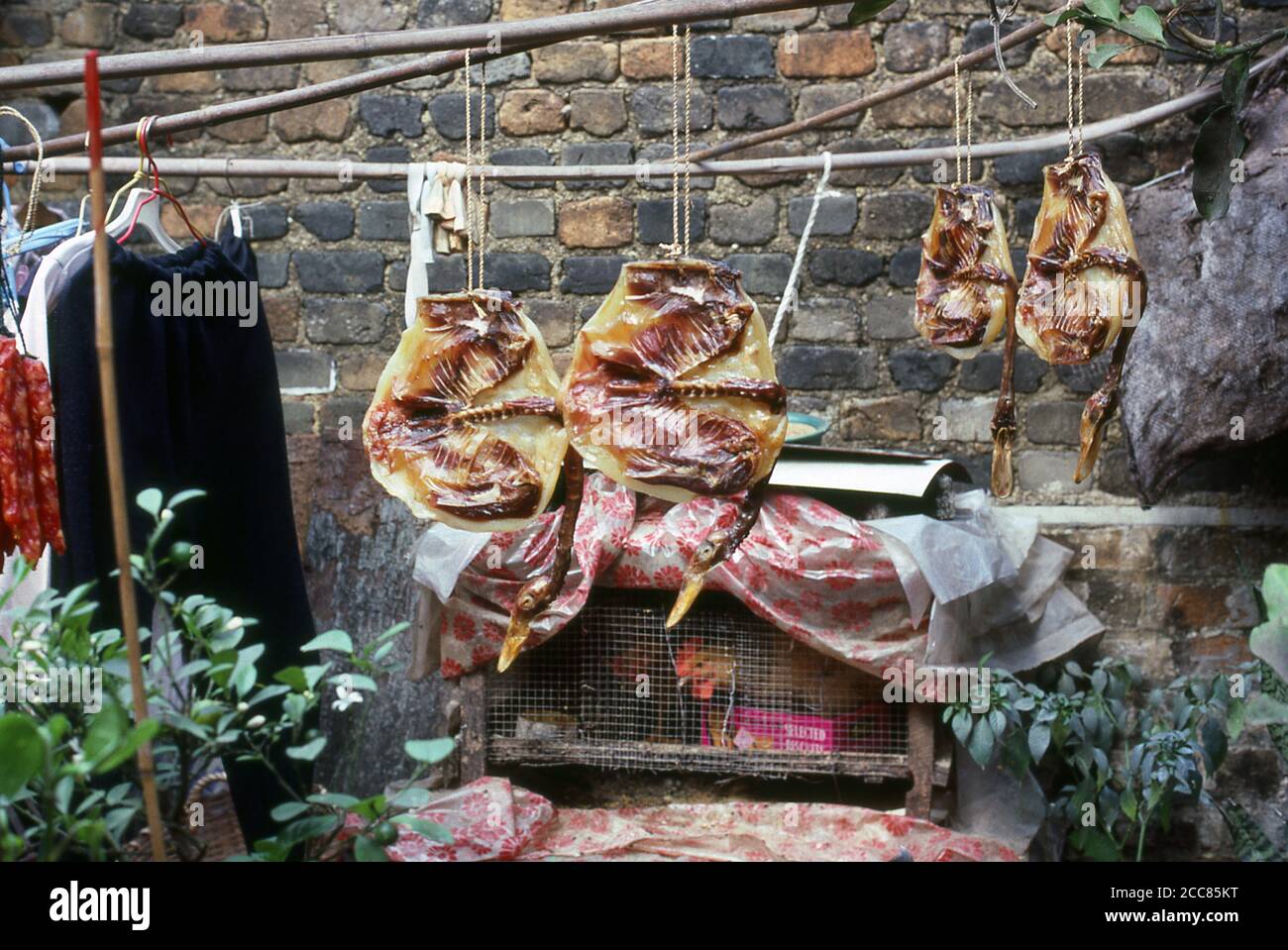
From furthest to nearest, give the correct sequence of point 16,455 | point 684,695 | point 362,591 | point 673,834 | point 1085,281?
1. point 362,591
2. point 684,695
3. point 673,834
4. point 1085,281
5. point 16,455

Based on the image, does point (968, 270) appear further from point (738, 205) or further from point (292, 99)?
point (292, 99)

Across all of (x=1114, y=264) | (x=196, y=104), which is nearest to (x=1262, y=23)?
(x=1114, y=264)

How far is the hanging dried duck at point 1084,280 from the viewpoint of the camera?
103 inches

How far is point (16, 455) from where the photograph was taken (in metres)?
2.28

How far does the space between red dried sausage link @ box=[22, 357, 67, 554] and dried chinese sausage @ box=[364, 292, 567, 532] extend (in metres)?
0.62

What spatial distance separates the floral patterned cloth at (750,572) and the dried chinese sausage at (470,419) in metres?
1.22

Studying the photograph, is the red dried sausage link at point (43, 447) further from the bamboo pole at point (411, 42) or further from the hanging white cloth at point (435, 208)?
the hanging white cloth at point (435, 208)

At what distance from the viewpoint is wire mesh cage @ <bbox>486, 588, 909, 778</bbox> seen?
3.57 metres

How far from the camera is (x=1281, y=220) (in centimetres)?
325

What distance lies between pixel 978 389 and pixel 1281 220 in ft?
3.55

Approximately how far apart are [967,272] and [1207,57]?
73cm

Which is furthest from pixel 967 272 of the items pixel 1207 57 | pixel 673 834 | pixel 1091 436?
pixel 673 834
